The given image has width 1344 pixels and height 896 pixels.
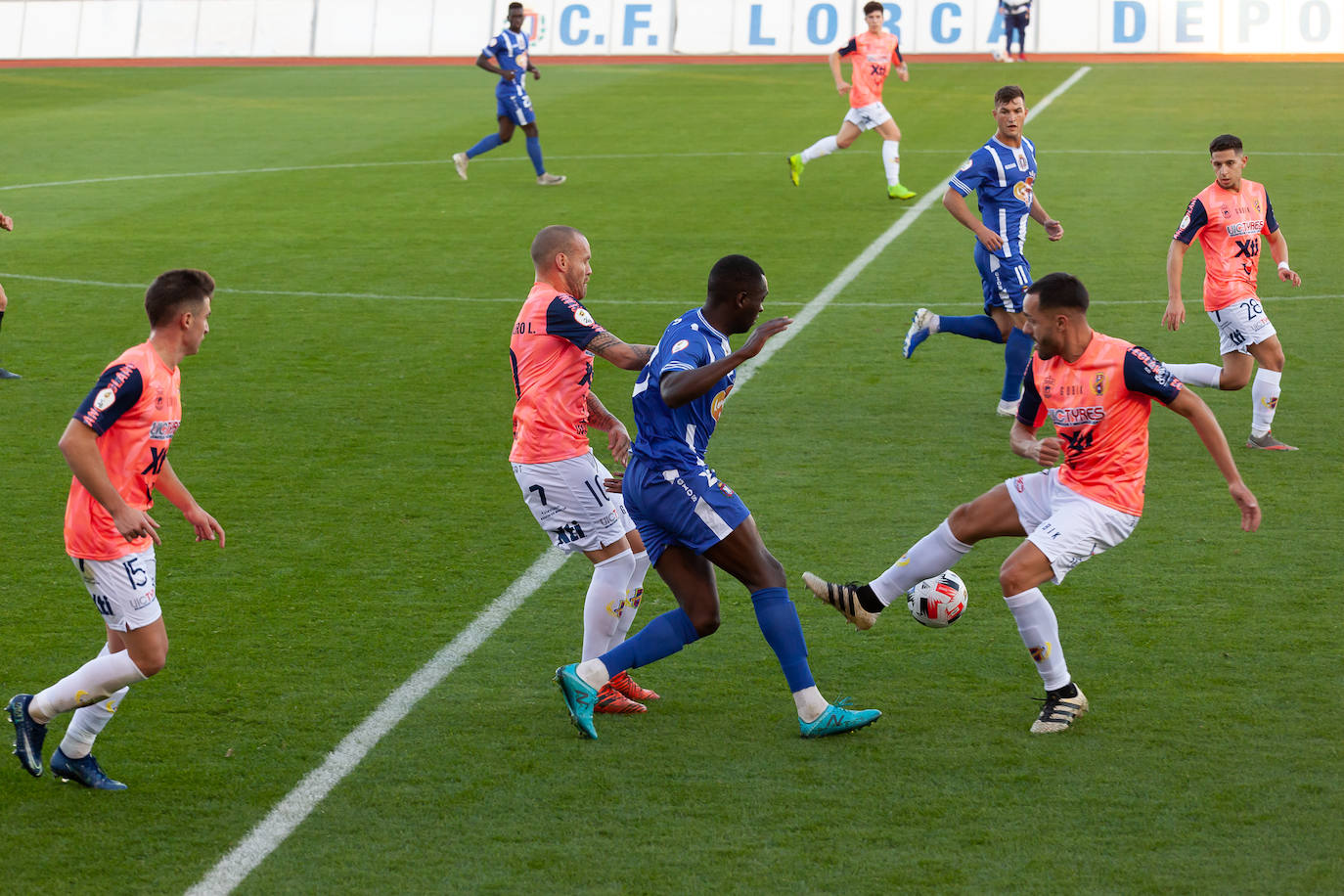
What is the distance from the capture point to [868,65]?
19.5m

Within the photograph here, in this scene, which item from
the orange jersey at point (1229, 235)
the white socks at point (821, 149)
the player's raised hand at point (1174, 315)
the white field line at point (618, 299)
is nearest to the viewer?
the orange jersey at point (1229, 235)

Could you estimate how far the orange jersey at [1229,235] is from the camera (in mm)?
9953

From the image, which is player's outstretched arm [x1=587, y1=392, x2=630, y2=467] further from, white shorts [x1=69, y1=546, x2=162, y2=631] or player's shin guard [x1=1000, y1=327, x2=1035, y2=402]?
player's shin guard [x1=1000, y1=327, x2=1035, y2=402]

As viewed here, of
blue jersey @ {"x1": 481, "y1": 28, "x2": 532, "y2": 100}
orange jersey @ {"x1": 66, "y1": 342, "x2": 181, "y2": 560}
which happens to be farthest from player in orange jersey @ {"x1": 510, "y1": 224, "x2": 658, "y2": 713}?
blue jersey @ {"x1": 481, "y1": 28, "x2": 532, "y2": 100}

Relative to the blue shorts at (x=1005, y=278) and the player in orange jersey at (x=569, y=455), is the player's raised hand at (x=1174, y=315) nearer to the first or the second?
the blue shorts at (x=1005, y=278)

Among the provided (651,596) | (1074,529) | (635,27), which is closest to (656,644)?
(651,596)

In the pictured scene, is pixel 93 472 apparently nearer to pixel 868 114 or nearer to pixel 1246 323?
pixel 1246 323

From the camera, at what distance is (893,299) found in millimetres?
14180

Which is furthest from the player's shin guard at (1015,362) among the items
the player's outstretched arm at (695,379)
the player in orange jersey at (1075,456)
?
the player's outstretched arm at (695,379)

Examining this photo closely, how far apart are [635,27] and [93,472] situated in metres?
32.9

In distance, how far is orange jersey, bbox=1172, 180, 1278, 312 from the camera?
9.95 meters

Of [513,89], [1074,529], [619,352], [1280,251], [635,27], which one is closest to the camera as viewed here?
[619,352]

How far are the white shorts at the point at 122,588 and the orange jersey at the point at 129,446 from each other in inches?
1.4

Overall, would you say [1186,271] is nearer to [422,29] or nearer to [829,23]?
[829,23]
